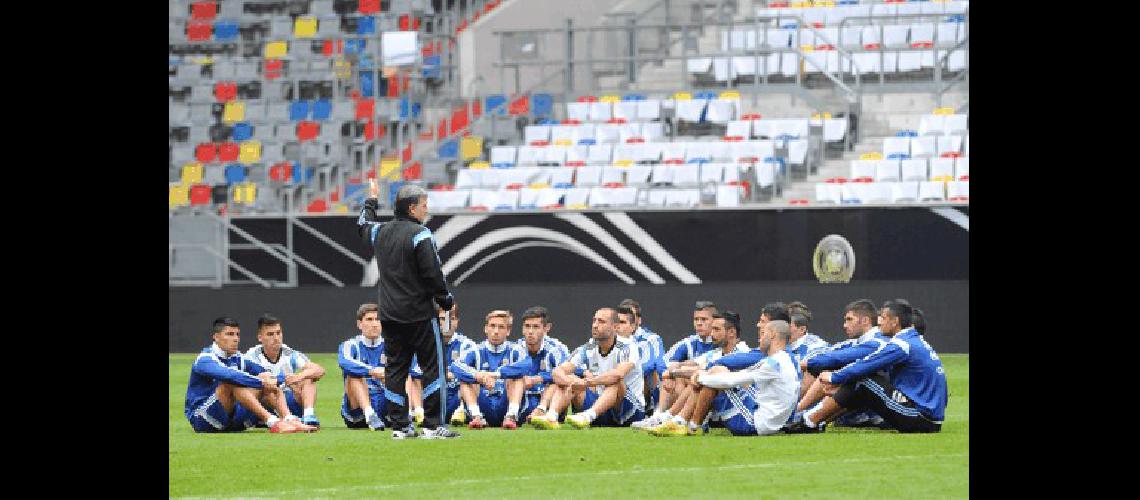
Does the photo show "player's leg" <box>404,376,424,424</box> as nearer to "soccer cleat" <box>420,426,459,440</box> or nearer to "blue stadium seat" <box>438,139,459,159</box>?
"soccer cleat" <box>420,426,459,440</box>

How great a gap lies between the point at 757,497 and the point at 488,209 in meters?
16.8

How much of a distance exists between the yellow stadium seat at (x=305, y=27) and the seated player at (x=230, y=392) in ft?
67.7

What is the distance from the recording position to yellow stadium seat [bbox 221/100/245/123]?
3306 centimetres

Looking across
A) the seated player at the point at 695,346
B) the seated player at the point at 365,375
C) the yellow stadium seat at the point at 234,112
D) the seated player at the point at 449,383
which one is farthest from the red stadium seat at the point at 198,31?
the seated player at the point at 695,346

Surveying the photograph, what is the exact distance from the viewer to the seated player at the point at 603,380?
1438 centimetres

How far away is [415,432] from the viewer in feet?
43.3

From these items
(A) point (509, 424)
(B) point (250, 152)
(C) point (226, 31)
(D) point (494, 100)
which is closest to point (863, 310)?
(A) point (509, 424)

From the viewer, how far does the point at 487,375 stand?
14.6 meters

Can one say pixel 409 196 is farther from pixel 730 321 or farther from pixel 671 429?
pixel 730 321

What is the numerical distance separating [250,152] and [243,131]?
2.20 ft

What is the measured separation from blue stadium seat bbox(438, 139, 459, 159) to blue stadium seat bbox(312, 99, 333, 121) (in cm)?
318

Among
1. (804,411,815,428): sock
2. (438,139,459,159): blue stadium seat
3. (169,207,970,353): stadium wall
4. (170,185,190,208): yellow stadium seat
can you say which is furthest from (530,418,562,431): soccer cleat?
(170,185,190,208): yellow stadium seat
